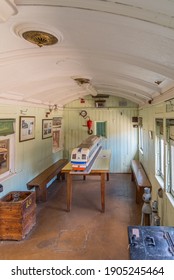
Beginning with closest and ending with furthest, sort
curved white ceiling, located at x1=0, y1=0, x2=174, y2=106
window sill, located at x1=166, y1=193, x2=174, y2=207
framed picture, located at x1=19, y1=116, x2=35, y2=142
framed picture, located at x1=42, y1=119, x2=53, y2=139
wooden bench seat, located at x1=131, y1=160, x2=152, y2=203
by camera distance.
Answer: curved white ceiling, located at x1=0, y1=0, x2=174, y2=106
window sill, located at x1=166, y1=193, x2=174, y2=207
framed picture, located at x1=19, y1=116, x2=35, y2=142
wooden bench seat, located at x1=131, y1=160, x2=152, y2=203
framed picture, located at x1=42, y1=119, x2=53, y2=139

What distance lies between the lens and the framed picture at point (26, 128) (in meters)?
4.96

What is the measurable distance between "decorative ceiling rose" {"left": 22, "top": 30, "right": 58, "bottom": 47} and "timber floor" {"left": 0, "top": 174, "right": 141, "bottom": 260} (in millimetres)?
2870

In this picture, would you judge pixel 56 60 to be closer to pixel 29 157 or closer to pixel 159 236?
pixel 159 236

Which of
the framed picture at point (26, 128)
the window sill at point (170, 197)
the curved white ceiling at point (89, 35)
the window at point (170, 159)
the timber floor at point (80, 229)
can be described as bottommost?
the timber floor at point (80, 229)

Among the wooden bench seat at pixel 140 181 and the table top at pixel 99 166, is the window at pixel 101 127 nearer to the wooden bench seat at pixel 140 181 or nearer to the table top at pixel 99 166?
the wooden bench seat at pixel 140 181

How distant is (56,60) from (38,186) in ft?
10.8

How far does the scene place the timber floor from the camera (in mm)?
3367

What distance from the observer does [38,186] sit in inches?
208

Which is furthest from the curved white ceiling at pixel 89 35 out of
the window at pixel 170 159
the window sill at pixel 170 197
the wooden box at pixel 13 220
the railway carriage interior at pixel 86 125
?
the wooden box at pixel 13 220

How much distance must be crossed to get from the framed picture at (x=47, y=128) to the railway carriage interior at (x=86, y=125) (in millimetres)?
87

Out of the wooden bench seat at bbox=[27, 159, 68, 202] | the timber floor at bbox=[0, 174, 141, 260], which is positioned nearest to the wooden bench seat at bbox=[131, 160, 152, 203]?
the timber floor at bbox=[0, 174, 141, 260]

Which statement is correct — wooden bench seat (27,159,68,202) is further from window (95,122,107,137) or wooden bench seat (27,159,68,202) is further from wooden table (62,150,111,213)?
window (95,122,107,137)

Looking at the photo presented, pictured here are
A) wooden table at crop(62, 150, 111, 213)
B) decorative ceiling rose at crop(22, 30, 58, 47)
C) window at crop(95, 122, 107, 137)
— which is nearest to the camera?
decorative ceiling rose at crop(22, 30, 58, 47)
